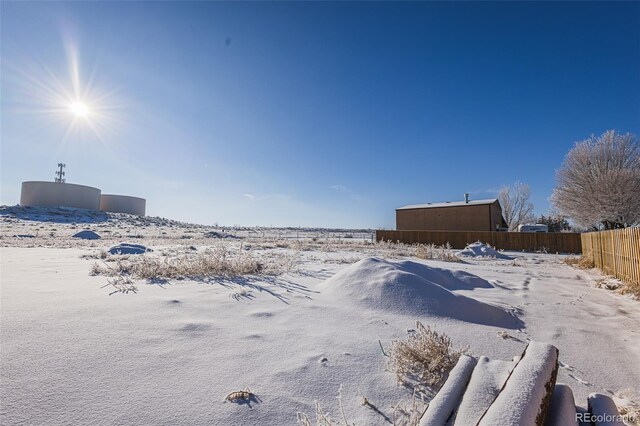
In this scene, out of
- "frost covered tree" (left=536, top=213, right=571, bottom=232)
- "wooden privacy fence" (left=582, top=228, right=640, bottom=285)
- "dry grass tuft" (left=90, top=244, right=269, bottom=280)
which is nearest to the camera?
"dry grass tuft" (left=90, top=244, right=269, bottom=280)

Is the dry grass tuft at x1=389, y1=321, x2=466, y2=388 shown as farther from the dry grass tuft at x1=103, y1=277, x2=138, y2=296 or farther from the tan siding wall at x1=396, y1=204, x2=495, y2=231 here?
the tan siding wall at x1=396, y1=204, x2=495, y2=231

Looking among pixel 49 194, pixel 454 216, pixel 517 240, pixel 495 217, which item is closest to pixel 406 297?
pixel 517 240

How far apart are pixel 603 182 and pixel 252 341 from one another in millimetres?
28390

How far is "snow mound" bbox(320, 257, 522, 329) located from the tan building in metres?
28.4

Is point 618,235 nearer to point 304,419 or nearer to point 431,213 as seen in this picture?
point 304,419

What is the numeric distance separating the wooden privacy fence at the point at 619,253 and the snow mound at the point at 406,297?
17.2ft

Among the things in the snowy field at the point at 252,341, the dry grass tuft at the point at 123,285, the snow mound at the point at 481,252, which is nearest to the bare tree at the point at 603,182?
the snow mound at the point at 481,252

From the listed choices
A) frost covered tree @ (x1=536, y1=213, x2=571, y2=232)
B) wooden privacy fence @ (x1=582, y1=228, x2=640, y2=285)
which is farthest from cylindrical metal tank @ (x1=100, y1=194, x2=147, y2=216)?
frost covered tree @ (x1=536, y1=213, x2=571, y2=232)

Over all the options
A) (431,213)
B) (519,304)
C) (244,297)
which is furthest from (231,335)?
(431,213)

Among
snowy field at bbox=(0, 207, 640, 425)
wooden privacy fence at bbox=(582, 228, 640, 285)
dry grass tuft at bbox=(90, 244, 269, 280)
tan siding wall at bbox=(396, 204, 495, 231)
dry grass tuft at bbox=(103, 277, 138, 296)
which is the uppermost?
tan siding wall at bbox=(396, 204, 495, 231)

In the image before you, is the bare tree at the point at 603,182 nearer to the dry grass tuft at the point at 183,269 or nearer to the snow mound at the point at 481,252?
the snow mound at the point at 481,252

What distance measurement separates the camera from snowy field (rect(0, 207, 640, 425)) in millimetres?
1666

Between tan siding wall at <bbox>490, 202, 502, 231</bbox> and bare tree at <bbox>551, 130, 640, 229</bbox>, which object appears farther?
tan siding wall at <bbox>490, 202, 502, 231</bbox>

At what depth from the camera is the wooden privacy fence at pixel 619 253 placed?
662 centimetres
